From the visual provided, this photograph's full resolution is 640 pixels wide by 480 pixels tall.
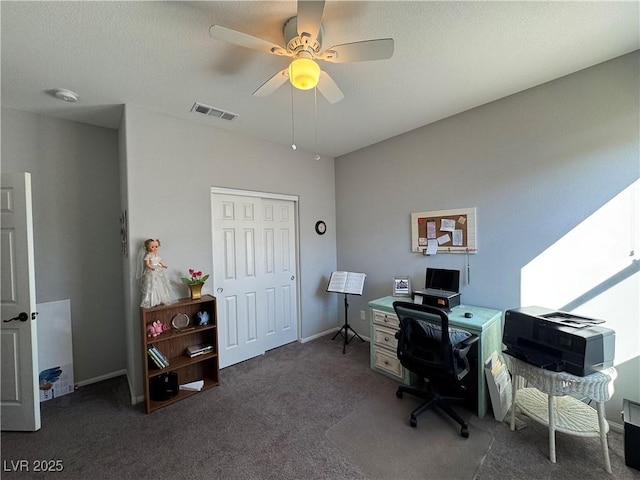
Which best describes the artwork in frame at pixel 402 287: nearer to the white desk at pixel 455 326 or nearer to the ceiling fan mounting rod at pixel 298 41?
the white desk at pixel 455 326

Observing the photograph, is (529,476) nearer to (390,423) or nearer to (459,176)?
(390,423)

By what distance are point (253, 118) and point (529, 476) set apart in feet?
11.7

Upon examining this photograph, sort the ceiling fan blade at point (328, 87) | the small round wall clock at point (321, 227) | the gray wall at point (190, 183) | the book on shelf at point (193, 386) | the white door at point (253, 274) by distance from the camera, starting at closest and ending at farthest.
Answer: the ceiling fan blade at point (328, 87) → the gray wall at point (190, 183) → the book on shelf at point (193, 386) → the white door at point (253, 274) → the small round wall clock at point (321, 227)

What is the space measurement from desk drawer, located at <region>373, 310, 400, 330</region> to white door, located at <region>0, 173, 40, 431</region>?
2.99 meters

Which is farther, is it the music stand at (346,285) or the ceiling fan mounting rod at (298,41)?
the music stand at (346,285)

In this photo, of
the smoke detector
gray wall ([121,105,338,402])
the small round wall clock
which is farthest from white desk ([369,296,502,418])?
the smoke detector

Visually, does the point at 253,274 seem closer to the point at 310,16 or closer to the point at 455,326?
the point at 455,326

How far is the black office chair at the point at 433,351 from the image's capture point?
1.89 meters

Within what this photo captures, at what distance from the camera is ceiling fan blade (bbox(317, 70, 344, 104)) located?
1.58 m

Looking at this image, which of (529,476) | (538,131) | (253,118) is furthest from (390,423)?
(253,118)

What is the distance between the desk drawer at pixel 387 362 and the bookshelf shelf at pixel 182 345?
169 cm

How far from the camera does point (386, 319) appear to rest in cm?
273

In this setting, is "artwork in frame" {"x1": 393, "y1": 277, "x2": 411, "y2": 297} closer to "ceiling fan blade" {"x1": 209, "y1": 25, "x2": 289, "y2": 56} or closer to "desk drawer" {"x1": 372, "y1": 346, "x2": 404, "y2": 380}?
"desk drawer" {"x1": 372, "y1": 346, "x2": 404, "y2": 380}

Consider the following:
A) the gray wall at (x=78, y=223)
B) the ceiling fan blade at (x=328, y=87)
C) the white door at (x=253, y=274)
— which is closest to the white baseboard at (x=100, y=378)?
the gray wall at (x=78, y=223)
